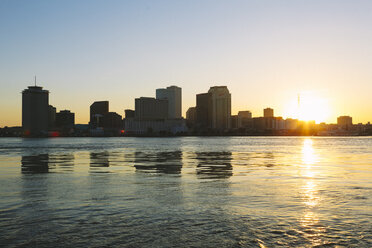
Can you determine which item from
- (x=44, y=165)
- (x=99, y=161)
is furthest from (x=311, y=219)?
(x=99, y=161)

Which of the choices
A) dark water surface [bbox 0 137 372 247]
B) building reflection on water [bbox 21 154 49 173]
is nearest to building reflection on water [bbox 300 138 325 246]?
dark water surface [bbox 0 137 372 247]

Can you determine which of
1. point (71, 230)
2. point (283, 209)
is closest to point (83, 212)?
point (71, 230)

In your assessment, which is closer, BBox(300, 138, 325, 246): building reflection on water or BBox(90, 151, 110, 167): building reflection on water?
BBox(300, 138, 325, 246): building reflection on water

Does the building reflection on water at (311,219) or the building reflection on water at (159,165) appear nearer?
the building reflection on water at (311,219)

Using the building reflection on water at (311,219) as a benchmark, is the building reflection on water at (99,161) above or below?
below

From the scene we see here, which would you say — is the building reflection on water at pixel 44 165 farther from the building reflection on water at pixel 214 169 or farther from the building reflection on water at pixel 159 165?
the building reflection on water at pixel 214 169

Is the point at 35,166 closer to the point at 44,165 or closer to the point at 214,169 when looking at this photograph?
the point at 44,165

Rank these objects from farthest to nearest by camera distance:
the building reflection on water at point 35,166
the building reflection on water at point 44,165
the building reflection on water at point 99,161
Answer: the building reflection on water at point 99,161 → the building reflection on water at point 44,165 → the building reflection on water at point 35,166

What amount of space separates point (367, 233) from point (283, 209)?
4656 mm

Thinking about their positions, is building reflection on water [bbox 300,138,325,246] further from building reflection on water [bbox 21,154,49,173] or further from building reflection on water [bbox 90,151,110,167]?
building reflection on water [bbox 90,151,110,167]

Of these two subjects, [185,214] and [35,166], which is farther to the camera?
[35,166]

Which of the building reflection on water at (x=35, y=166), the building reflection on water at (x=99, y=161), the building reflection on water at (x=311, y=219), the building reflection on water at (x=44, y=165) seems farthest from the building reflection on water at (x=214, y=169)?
the building reflection on water at (x=35, y=166)

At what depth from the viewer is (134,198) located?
20.1 metres

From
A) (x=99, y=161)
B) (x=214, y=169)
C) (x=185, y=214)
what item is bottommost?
(x=99, y=161)
